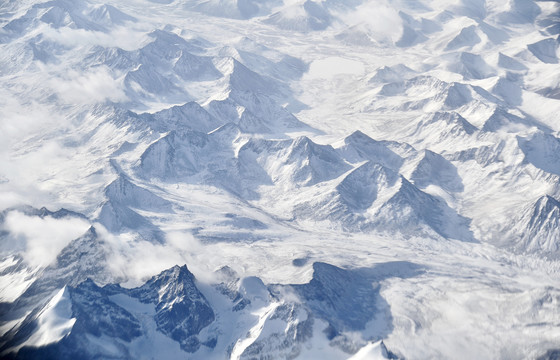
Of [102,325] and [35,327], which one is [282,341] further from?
[35,327]

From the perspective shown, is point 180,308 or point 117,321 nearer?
point 117,321

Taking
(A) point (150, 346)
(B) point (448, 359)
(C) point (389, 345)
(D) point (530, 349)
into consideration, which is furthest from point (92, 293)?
(D) point (530, 349)

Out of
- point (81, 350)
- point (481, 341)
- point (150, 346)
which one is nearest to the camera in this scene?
point (81, 350)

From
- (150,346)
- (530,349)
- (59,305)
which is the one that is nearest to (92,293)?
(59,305)

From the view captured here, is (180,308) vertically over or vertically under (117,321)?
under

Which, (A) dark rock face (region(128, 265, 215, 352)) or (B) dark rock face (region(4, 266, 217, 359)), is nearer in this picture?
(B) dark rock face (region(4, 266, 217, 359))

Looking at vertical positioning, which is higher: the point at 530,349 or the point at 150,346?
the point at 530,349

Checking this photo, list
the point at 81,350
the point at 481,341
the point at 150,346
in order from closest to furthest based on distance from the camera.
A: the point at 81,350
the point at 150,346
the point at 481,341

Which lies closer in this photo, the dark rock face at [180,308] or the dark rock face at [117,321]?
the dark rock face at [117,321]

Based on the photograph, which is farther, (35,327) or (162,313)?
(162,313)
